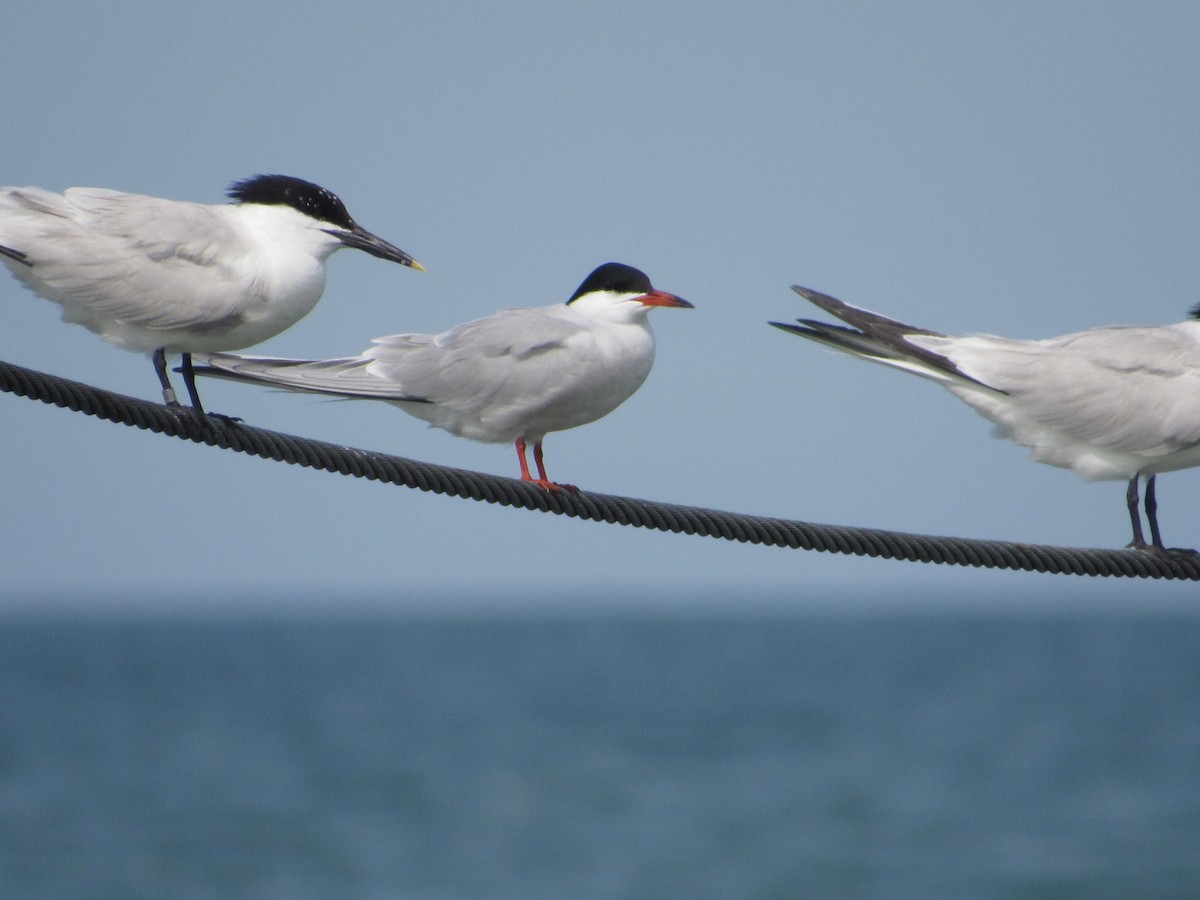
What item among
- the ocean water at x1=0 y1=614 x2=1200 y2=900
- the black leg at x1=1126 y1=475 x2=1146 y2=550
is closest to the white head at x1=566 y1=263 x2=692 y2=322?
the black leg at x1=1126 y1=475 x2=1146 y2=550

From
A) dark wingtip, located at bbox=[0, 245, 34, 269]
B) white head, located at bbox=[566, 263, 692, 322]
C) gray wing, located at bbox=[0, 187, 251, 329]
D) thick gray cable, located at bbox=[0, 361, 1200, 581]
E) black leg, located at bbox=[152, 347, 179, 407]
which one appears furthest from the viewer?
white head, located at bbox=[566, 263, 692, 322]

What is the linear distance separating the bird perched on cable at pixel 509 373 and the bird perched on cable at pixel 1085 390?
2.33 ft

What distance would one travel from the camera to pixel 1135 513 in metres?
5.42

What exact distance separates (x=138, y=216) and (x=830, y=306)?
219cm

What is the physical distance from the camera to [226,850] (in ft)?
78.0

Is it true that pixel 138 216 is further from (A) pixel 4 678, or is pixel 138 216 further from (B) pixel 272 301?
(A) pixel 4 678

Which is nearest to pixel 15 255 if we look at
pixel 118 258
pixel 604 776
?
pixel 118 258

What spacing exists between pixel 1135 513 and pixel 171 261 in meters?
3.35

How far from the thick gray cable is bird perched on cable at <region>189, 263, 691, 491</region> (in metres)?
0.75

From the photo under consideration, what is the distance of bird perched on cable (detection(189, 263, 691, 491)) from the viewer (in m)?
4.87

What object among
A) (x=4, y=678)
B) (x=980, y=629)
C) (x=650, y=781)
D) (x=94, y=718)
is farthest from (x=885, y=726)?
(x=980, y=629)

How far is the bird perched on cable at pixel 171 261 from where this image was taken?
427 centimetres

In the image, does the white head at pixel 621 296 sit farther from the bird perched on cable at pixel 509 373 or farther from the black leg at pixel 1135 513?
the black leg at pixel 1135 513

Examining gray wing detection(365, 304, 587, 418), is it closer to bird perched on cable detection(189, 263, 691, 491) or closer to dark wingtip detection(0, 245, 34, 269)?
bird perched on cable detection(189, 263, 691, 491)
